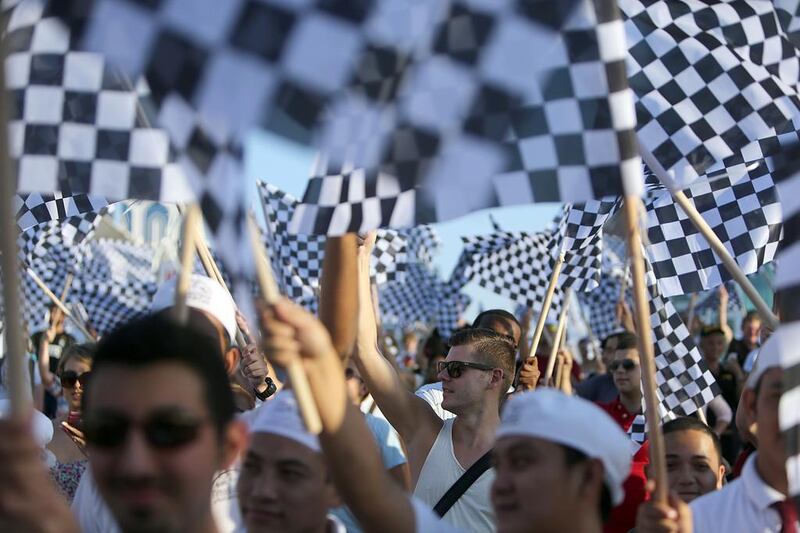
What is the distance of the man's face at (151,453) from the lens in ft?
8.00

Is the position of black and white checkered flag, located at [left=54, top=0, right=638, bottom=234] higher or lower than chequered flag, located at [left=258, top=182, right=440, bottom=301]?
higher

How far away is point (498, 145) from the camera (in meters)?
3.37

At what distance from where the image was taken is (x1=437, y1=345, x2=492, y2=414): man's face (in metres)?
5.33

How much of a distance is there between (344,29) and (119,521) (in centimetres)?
149

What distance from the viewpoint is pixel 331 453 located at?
2.93m

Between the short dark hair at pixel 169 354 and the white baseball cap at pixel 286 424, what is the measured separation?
21.2 inches

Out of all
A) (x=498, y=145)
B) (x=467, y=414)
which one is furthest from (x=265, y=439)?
(x=467, y=414)

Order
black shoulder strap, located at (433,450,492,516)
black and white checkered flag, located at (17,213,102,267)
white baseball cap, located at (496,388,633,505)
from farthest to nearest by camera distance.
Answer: black and white checkered flag, located at (17,213,102,267) < black shoulder strap, located at (433,450,492,516) < white baseball cap, located at (496,388,633,505)

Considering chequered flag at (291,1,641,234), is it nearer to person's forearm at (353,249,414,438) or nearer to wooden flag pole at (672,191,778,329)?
wooden flag pole at (672,191,778,329)

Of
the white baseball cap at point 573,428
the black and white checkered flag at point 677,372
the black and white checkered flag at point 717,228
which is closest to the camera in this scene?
the white baseball cap at point 573,428

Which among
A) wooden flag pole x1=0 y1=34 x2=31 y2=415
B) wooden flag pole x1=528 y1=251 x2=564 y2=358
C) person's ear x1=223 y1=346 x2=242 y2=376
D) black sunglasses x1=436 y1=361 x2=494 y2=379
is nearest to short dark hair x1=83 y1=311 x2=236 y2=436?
wooden flag pole x1=0 y1=34 x2=31 y2=415

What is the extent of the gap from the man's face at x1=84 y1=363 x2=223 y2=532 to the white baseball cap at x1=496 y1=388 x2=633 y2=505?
86 centimetres

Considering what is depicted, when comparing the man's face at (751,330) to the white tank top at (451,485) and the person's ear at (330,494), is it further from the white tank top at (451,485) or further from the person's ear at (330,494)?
the person's ear at (330,494)

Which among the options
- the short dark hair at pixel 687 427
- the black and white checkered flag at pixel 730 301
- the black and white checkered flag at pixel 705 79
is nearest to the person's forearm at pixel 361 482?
the black and white checkered flag at pixel 705 79
